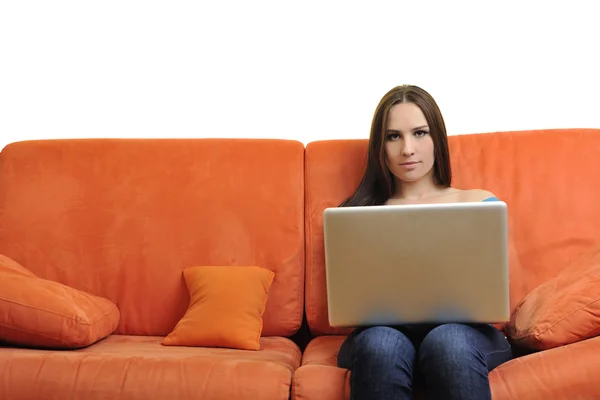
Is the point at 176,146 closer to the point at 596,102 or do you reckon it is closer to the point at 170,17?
the point at 170,17

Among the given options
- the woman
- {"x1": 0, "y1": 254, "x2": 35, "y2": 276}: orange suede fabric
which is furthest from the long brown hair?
{"x1": 0, "y1": 254, "x2": 35, "y2": 276}: orange suede fabric

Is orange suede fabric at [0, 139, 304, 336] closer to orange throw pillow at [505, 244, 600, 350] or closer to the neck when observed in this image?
the neck

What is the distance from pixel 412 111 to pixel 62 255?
1142 millimetres

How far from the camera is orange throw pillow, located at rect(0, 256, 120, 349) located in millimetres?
1656

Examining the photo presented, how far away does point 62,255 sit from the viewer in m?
2.08

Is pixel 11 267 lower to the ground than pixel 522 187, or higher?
lower

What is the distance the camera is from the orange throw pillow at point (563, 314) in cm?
148

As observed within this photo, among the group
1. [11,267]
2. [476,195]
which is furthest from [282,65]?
[11,267]

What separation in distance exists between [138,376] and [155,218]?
0.67 metres

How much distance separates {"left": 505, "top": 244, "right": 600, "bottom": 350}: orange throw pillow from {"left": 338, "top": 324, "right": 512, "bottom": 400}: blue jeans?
11 centimetres

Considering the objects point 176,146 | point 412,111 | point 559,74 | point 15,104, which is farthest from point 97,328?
point 559,74

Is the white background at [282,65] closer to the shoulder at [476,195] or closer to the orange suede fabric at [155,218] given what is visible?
the orange suede fabric at [155,218]

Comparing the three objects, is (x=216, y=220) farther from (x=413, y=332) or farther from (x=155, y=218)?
(x=413, y=332)

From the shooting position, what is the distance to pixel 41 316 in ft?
5.46
